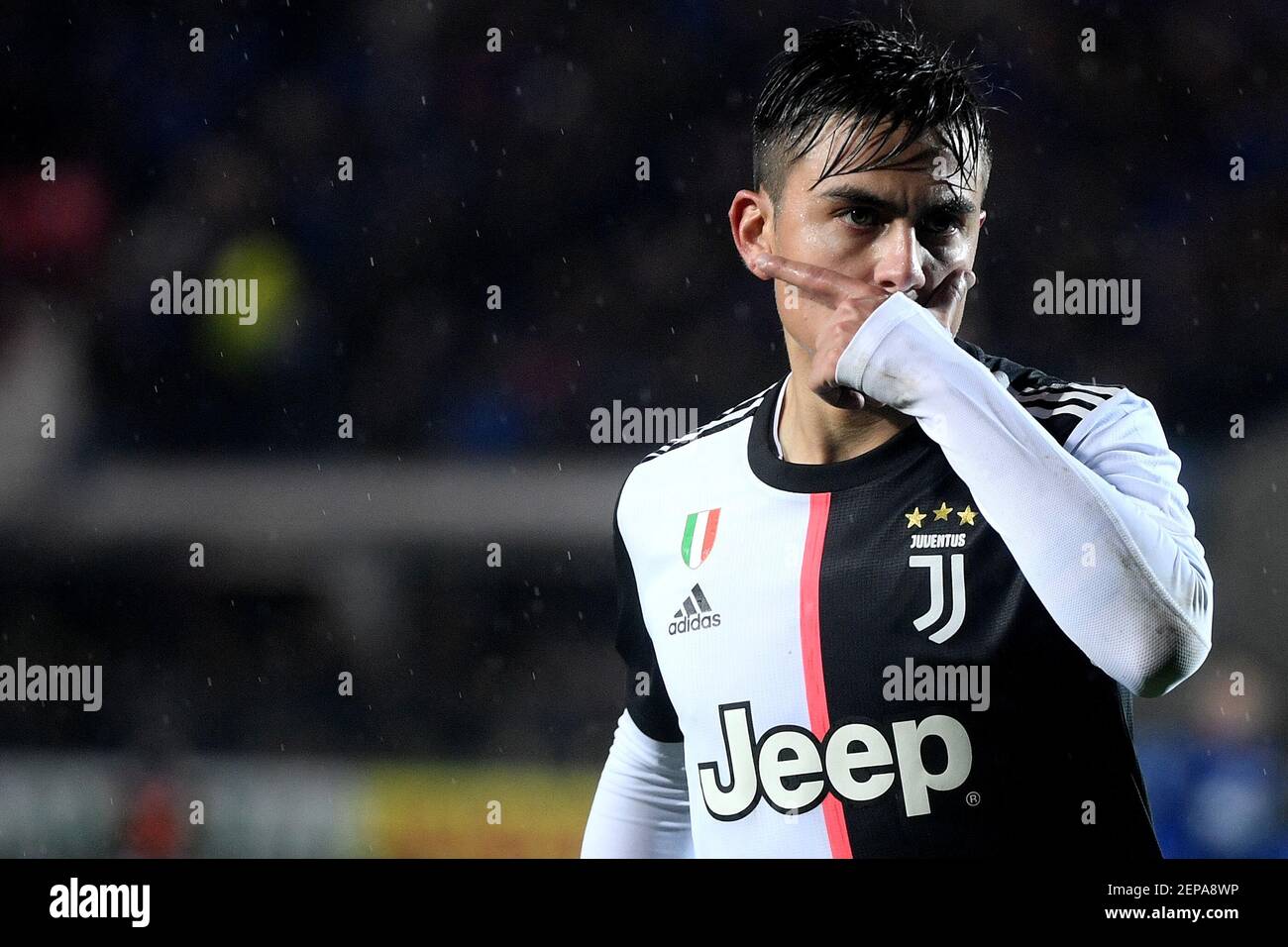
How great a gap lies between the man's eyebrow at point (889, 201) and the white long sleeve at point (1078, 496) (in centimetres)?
16

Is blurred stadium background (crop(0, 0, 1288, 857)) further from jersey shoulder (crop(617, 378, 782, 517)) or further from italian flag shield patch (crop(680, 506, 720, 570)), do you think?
italian flag shield patch (crop(680, 506, 720, 570))

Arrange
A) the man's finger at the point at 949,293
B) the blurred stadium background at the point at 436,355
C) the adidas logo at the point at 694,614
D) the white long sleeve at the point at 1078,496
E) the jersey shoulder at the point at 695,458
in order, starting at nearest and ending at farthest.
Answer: the white long sleeve at the point at 1078,496
the man's finger at the point at 949,293
the adidas logo at the point at 694,614
the jersey shoulder at the point at 695,458
the blurred stadium background at the point at 436,355

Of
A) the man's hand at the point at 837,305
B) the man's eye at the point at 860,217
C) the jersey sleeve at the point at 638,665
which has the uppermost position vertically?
the man's eye at the point at 860,217

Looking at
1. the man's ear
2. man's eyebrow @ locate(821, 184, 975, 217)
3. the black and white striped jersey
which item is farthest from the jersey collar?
man's eyebrow @ locate(821, 184, 975, 217)

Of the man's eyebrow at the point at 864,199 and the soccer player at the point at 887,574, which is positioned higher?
the man's eyebrow at the point at 864,199

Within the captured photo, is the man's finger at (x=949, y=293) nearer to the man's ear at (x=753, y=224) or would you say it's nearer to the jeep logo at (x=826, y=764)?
the man's ear at (x=753, y=224)

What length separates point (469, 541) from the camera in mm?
2766

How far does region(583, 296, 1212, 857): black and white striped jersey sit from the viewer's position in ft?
5.23

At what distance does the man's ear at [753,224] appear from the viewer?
191 centimetres

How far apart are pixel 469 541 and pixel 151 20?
129 cm

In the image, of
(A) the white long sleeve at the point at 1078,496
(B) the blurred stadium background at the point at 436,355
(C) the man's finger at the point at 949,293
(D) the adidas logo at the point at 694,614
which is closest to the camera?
(A) the white long sleeve at the point at 1078,496

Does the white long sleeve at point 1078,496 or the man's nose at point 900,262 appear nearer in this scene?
the white long sleeve at point 1078,496

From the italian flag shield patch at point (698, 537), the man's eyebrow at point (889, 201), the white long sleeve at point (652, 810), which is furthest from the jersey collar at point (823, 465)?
the white long sleeve at point (652, 810)

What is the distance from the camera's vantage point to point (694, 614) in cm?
191
